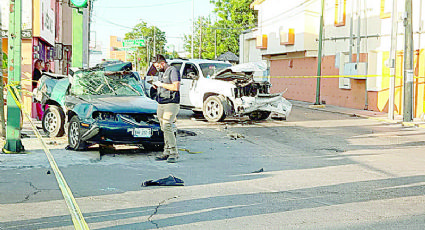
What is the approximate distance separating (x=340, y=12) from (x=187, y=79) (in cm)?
1337

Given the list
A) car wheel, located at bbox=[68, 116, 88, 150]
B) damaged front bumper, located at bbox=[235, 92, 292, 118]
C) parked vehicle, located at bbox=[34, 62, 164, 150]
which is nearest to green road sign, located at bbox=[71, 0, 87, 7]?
parked vehicle, located at bbox=[34, 62, 164, 150]

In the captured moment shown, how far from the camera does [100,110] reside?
34.3 feet

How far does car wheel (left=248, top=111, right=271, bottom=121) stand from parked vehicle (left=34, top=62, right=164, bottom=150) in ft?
18.8

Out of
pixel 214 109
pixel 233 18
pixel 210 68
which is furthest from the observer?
pixel 233 18

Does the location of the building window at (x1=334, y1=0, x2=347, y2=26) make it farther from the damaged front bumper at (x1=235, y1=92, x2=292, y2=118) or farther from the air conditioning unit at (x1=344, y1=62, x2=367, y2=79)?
the damaged front bumper at (x1=235, y1=92, x2=292, y2=118)

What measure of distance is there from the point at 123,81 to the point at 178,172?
416cm

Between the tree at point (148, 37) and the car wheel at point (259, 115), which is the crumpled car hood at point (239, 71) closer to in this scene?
the car wheel at point (259, 115)

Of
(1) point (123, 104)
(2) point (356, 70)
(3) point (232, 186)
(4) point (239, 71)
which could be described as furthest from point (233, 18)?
(3) point (232, 186)

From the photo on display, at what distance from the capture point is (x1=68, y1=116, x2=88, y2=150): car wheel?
1066cm

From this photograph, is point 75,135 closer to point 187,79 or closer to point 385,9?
point 187,79

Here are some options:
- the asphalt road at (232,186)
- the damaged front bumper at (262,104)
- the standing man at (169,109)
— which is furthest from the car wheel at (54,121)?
the damaged front bumper at (262,104)

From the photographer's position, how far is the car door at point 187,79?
18016 mm

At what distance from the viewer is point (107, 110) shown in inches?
412

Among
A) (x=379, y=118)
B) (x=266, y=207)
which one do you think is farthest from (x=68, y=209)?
(x=379, y=118)
